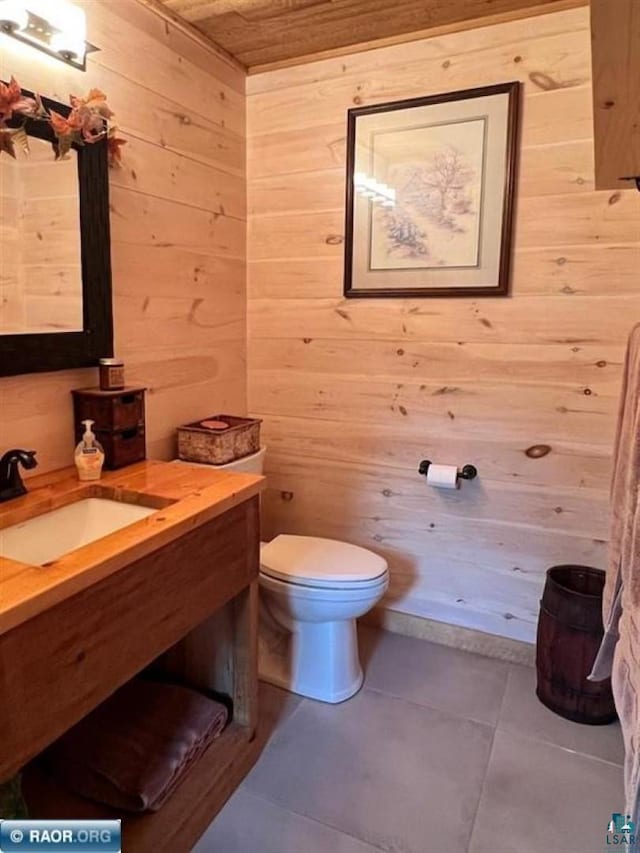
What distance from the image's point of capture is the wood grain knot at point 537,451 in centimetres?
204

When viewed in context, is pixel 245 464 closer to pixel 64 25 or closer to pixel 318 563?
pixel 318 563

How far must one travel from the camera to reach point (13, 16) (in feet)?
4.60

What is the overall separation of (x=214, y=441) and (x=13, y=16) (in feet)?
4.22

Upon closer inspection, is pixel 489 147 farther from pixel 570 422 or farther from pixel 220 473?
pixel 220 473

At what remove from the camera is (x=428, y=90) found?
2.03 meters

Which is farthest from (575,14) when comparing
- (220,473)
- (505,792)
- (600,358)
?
(505,792)

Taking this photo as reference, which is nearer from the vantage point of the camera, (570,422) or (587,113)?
(587,113)

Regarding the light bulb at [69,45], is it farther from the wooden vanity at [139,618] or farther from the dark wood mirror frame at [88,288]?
the wooden vanity at [139,618]

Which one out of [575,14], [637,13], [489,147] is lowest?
[637,13]

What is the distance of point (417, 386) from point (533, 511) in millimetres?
633

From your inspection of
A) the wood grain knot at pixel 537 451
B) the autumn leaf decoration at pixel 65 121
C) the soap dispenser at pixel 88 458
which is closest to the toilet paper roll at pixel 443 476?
the wood grain knot at pixel 537 451

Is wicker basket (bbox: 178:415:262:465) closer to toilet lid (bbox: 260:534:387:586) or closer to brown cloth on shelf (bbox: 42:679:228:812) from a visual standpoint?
toilet lid (bbox: 260:534:387:586)

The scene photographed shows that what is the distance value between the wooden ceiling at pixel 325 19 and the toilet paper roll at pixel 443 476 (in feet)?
5.05

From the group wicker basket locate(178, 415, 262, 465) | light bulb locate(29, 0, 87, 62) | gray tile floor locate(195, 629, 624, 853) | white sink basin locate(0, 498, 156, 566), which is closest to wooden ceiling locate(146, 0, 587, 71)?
light bulb locate(29, 0, 87, 62)
